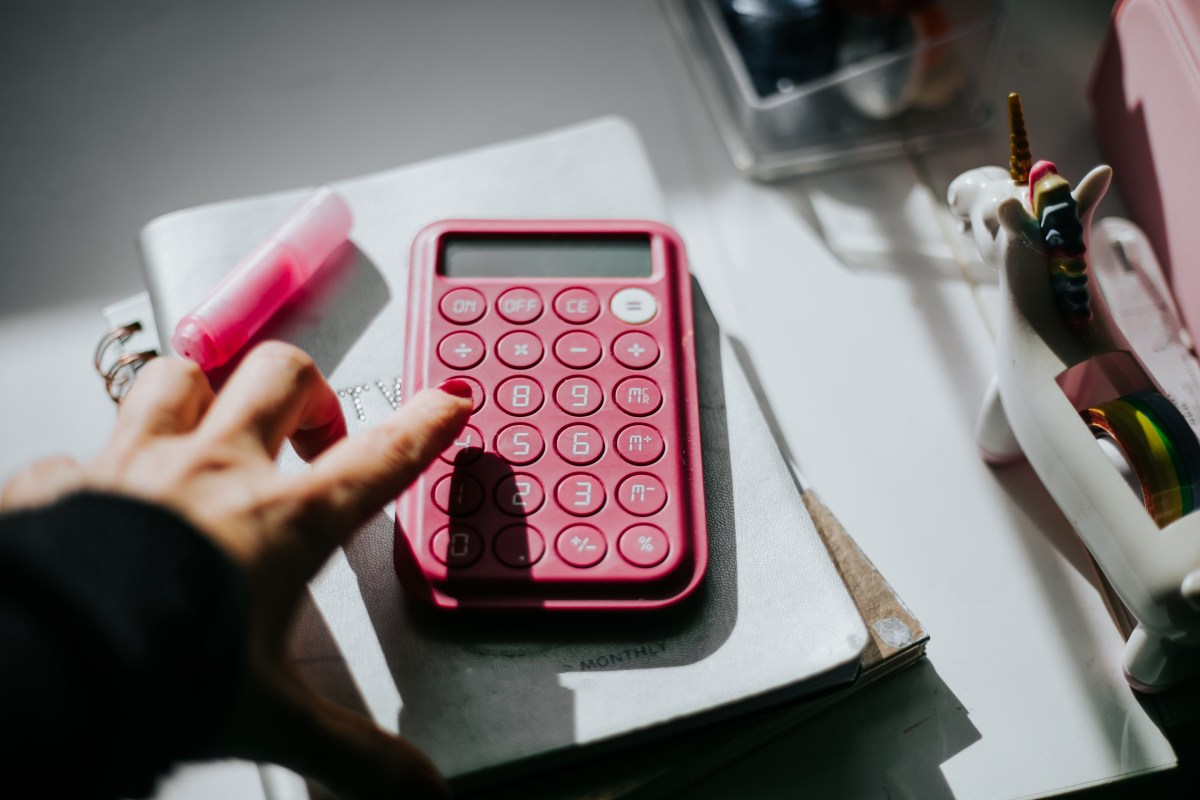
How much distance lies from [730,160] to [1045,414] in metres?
0.26

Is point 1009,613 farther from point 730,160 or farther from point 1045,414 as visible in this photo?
point 730,160

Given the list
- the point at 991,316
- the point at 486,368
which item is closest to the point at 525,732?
the point at 486,368

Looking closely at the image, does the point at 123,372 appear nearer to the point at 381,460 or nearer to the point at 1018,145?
the point at 381,460

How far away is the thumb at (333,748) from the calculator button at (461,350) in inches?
5.9

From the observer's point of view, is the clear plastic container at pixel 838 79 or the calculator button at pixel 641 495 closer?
the calculator button at pixel 641 495

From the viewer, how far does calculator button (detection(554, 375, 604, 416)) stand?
1.27 ft

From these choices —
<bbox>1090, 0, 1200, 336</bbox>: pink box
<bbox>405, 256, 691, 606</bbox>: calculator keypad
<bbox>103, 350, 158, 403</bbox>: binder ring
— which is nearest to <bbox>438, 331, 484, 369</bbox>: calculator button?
<bbox>405, 256, 691, 606</bbox>: calculator keypad

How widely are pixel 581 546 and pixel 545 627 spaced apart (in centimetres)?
3

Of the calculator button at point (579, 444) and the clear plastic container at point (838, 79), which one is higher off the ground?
the clear plastic container at point (838, 79)

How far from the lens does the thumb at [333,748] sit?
0.90 ft

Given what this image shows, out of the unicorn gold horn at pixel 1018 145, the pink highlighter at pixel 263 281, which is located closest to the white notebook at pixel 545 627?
the pink highlighter at pixel 263 281

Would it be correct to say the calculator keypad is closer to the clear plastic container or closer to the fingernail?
the fingernail

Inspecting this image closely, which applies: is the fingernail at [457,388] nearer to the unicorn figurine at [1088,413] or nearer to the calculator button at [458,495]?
the calculator button at [458,495]

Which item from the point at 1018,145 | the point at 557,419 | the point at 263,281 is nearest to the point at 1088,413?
the point at 1018,145
